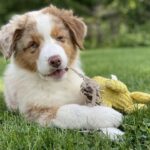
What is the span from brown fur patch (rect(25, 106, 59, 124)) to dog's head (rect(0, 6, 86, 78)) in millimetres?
335

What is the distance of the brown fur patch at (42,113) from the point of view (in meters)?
4.85

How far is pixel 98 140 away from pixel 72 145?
24 cm

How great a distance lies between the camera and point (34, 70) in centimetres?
517

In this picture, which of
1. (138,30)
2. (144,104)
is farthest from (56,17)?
(138,30)

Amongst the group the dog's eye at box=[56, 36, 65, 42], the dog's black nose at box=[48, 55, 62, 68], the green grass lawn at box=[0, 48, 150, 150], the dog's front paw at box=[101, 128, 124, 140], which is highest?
the dog's eye at box=[56, 36, 65, 42]

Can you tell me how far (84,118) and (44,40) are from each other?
0.88m

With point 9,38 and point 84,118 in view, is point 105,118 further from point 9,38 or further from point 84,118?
point 9,38

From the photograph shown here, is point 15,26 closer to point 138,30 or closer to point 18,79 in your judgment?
point 18,79

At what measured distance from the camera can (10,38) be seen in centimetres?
520

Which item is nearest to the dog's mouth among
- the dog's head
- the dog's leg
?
the dog's head

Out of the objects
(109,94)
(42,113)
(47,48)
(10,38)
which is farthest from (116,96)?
(10,38)

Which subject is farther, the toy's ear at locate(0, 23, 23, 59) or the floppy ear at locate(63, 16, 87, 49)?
the floppy ear at locate(63, 16, 87, 49)

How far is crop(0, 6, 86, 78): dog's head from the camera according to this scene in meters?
4.91

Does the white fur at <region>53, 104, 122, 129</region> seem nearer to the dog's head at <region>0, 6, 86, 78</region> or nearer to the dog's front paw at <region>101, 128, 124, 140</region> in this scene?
the dog's front paw at <region>101, 128, 124, 140</region>
